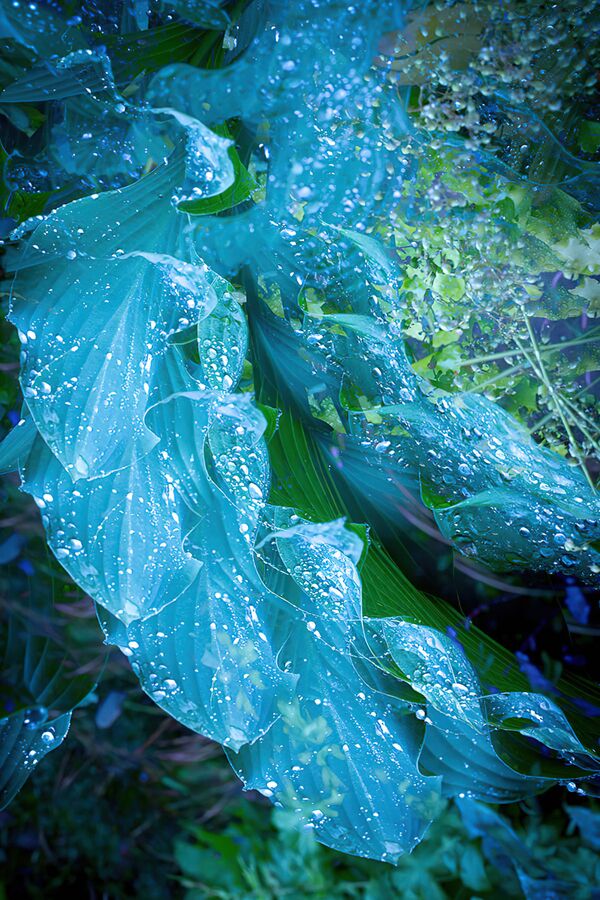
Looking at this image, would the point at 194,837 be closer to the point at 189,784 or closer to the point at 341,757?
the point at 189,784

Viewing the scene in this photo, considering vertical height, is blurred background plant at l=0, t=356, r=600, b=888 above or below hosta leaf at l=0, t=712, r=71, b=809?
below

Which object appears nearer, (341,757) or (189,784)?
(341,757)

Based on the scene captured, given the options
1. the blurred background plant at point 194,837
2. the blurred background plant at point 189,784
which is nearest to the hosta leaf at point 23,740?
the blurred background plant at point 189,784

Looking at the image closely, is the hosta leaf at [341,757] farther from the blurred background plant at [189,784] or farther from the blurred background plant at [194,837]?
the blurred background plant at [194,837]

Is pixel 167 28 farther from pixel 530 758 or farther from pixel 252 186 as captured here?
pixel 530 758

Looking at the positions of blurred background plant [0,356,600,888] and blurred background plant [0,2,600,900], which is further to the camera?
blurred background plant [0,356,600,888]

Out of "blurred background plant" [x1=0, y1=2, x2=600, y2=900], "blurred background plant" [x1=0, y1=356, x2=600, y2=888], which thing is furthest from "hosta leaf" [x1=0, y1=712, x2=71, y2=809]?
"blurred background plant" [x1=0, y1=356, x2=600, y2=888]

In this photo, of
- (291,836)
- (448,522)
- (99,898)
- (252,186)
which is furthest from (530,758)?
(99,898)

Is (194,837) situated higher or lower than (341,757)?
lower

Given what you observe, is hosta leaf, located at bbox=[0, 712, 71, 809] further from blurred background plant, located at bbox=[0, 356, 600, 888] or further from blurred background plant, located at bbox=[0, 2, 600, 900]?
blurred background plant, located at bbox=[0, 356, 600, 888]

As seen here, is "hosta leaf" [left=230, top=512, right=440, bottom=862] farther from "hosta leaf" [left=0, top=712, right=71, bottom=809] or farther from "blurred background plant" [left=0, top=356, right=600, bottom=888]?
"blurred background plant" [left=0, top=356, right=600, bottom=888]

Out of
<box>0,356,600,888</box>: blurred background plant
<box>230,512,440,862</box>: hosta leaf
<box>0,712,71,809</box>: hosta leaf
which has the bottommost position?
<box>0,356,600,888</box>: blurred background plant

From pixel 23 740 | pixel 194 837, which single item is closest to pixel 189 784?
pixel 194 837
